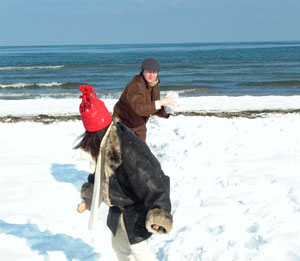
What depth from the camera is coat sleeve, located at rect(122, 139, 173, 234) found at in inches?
88.1

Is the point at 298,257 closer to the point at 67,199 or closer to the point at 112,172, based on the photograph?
the point at 112,172

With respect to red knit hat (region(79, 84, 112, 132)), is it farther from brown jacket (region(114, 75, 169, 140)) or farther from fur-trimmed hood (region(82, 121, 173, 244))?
brown jacket (region(114, 75, 169, 140))

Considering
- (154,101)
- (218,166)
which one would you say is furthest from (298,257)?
(218,166)

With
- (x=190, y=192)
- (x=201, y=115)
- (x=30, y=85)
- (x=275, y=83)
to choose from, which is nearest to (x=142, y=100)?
(x=190, y=192)

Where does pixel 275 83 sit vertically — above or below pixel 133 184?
above

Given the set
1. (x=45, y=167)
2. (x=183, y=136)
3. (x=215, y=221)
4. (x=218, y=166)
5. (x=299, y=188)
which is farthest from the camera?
(x=183, y=136)

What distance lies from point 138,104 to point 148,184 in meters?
1.93

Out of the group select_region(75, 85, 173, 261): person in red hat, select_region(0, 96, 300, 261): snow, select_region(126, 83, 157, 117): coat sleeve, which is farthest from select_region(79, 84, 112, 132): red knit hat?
select_region(126, 83, 157, 117): coat sleeve

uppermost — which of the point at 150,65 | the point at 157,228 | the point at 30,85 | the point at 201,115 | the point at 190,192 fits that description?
the point at 30,85

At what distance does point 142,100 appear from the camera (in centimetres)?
411

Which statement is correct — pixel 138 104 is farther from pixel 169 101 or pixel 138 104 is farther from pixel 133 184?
pixel 133 184

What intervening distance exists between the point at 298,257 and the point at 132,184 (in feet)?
5.73

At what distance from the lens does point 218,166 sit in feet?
18.9

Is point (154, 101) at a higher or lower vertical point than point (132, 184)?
higher
